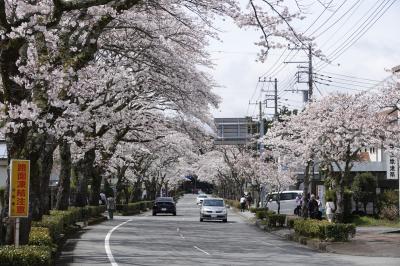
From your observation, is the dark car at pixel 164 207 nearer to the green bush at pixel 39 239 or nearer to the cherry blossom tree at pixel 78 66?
Answer: the cherry blossom tree at pixel 78 66

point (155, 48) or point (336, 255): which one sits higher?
point (155, 48)

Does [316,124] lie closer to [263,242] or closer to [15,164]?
[263,242]

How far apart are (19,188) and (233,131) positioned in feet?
175

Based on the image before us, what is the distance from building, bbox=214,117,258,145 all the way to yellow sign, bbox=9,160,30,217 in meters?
51.1

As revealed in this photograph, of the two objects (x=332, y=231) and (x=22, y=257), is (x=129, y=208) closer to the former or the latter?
(x=332, y=231)

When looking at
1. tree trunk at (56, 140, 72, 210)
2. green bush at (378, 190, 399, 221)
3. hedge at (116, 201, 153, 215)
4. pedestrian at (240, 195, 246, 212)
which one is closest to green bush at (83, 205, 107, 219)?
tree trunk at (56, 140, 72, 210)

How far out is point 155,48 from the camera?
2139 centimetres

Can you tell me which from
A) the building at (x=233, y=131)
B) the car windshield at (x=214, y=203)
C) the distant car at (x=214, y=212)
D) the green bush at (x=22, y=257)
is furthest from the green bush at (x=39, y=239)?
the building at (x=233, y=131)

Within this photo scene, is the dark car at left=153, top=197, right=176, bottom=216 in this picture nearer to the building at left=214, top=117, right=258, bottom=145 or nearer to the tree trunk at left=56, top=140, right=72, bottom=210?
the building at left=214, top=117, right=258, bottom=145

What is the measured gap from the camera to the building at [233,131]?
6331 cm

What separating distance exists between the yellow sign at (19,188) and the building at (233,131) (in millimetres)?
51057

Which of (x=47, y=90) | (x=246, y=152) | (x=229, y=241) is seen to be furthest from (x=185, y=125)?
(x=246, y=152)

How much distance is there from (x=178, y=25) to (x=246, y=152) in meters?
38.5

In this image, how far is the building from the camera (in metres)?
63.3
